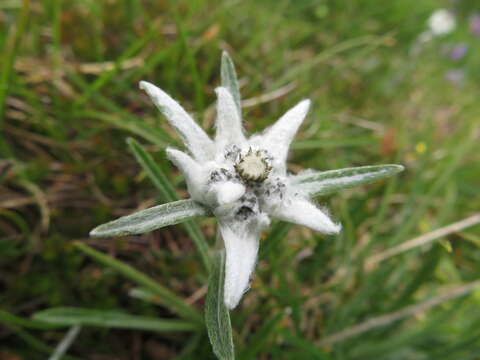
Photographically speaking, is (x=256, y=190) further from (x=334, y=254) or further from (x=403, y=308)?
(x=403, y=308)

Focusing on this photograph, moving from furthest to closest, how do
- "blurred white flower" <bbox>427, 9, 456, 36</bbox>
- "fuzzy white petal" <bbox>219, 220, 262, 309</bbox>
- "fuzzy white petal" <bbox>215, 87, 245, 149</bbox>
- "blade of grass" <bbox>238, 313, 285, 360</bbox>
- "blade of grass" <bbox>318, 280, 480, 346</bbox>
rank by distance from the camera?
"blurred white flower" <bbox>427, 9, 456, 36</bbox>
"blade of grass" <bbox>318, 280, 480, 346</bbox>
"blade of grass" <bbox>238, 313, 285, 360</bbox>
"fuzzy white petal" <bbox>215, 87, 245, 149</bbox>
"fuzzy white petal" <bbox>219, 220, 262, 309</bbox>

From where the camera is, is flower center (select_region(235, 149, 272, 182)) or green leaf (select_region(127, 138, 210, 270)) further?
green leaf (select_region(127, 138, 210, 270))

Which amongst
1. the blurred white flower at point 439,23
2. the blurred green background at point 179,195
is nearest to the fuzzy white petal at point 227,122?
the blurred green background at point 179,195

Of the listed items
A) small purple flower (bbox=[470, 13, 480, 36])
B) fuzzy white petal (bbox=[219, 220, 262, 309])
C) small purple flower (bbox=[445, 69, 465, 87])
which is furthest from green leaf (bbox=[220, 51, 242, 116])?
small purple flower (bbox=[470, 13, 480, 36])

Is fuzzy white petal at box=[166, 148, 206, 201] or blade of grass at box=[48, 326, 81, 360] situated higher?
fuzzy white petal at box=[166, 148, 206, 201]

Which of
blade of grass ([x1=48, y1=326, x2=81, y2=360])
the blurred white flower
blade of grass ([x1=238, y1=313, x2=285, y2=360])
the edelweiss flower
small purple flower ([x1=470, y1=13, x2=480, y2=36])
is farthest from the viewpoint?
small purple flower ([x1=470, y1=13, x2=480, y2=36])

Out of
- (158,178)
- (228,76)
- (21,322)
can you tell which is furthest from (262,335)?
(228,76)

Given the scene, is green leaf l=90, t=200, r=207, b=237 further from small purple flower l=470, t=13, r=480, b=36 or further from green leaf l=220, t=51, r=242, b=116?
small purple flower l=470, t=13, r=480, b=36
